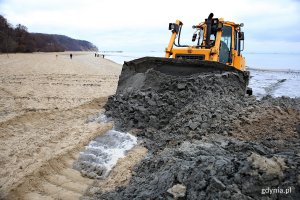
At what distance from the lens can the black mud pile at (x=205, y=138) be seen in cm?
353

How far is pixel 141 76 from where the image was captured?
8625mm

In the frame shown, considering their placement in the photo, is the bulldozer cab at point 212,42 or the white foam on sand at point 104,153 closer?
the white foam on sand at point 104,153

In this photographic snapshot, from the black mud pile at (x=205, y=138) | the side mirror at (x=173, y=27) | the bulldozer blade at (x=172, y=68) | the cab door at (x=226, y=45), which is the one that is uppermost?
the side mirror at (x=173, y=27)

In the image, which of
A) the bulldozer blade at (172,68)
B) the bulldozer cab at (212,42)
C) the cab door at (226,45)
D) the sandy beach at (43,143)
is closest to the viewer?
the sandy beach at (43,143)

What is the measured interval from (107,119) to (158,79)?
167 cm

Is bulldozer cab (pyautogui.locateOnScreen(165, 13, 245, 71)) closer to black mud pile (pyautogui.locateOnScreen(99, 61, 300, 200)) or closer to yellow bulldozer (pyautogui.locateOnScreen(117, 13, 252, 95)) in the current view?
yellow bulldozer (pyautogui.locateOnScreen(117, 13, 252, 95))

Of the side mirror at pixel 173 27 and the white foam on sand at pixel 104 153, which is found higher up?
the side mirror at pixel 173 27

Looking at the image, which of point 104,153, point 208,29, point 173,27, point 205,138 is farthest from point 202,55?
point 104,153

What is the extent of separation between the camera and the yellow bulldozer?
323 inches

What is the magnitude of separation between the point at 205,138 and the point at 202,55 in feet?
11.7

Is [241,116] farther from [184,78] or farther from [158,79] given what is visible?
[158,79]

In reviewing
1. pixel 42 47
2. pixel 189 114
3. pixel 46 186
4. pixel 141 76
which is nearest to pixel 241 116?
pixel 189 114

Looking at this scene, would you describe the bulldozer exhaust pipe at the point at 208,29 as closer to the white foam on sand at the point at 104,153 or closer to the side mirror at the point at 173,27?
the side mirror at the point at 173,27

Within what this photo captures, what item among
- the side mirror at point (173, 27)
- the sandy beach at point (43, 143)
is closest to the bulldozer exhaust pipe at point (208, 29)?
the side mirror at point (173, 27)
